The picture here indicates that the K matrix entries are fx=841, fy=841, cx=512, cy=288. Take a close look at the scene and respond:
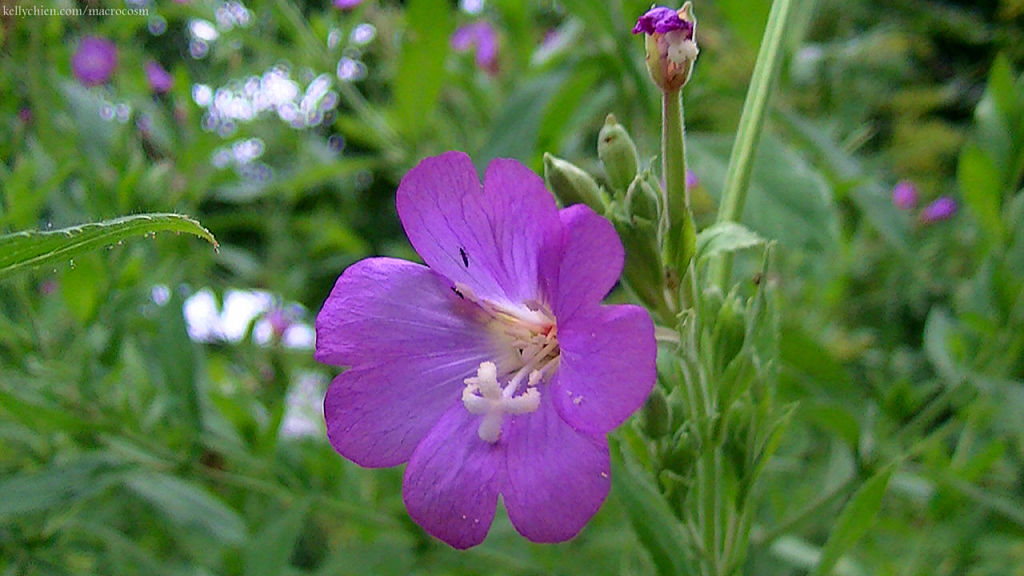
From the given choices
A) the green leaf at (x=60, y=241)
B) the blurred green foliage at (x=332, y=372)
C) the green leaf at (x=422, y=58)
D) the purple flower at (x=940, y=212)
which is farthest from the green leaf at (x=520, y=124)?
the purple flower at (x=940, y=212)

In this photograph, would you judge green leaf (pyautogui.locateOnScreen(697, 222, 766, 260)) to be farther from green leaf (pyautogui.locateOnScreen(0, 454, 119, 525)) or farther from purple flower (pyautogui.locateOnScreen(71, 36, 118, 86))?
purple flower (pyautogui.locateOnScreen(71, 36, 118, 86))

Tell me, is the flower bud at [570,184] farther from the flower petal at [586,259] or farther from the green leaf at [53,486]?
the green leaf at [53,486]

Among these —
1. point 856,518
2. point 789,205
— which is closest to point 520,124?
point 789,205

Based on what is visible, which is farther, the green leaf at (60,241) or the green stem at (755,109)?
the green stem at (755,109)

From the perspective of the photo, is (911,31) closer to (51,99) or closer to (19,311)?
(51,99)

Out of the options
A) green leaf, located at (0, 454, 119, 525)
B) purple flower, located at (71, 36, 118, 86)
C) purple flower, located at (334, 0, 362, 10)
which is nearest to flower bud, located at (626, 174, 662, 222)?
green leaf, located at (0, 454, 119, 525)

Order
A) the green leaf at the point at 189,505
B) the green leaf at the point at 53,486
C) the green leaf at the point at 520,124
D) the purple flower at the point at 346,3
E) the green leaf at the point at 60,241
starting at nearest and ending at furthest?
the green leaf at the point at 60,241
the green leaf at the point at 53,486
the green leaf at the point at 189,505
the green leaf at the point at 520,124
the purple flower at the point at 346,3

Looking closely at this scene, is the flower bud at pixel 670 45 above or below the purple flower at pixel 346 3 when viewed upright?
above
